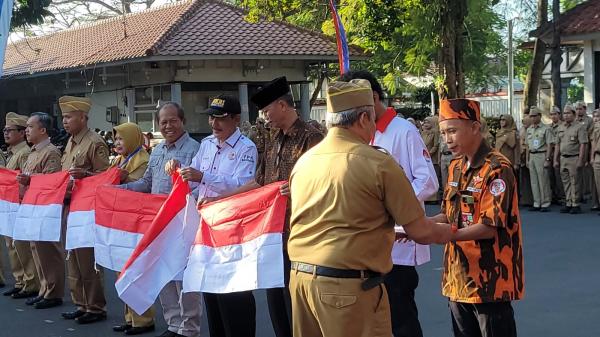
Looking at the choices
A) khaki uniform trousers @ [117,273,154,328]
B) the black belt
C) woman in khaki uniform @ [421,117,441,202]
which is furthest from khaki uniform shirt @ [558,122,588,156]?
the black belt

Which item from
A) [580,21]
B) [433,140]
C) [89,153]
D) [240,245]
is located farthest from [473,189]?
[580,21]

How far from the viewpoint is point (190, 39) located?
75.2 feet

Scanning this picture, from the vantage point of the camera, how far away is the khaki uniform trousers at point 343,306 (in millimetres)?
3668

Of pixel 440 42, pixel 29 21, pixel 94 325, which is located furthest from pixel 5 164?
pixel 440 42

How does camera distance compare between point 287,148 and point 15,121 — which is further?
point 15,121

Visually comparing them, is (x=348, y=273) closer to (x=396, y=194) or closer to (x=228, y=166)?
(x=396, y=194)

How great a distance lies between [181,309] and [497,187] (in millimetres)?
3592

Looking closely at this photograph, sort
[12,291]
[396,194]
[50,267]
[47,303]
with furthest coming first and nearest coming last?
1. [12,291]
2. [50,267]
3. [47,303]
4. [396,194]

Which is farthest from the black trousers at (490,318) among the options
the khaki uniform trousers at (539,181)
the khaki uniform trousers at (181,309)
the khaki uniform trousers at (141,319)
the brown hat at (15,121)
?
the khaki uniform trousers at (539,181)

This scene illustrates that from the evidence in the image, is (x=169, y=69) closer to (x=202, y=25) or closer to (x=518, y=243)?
(x=202, y=25)

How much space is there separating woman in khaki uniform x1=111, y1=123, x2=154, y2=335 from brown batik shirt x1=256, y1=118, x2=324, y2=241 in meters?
2.21

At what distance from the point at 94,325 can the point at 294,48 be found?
17.7 meters

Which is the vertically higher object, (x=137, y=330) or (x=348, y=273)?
(x=348, y=273)

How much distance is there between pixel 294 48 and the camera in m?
24.5
